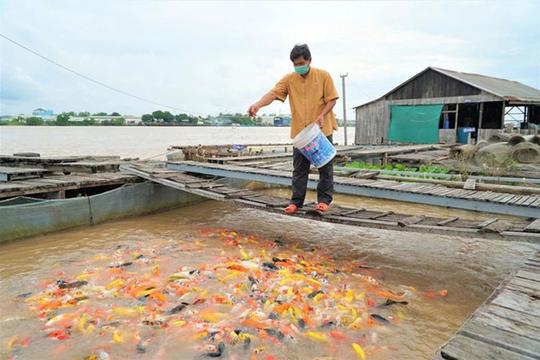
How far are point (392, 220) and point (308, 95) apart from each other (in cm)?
236

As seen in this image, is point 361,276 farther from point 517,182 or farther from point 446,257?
point 517,182

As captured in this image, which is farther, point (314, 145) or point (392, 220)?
point (392, 220)

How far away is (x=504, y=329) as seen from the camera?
2.67 meters

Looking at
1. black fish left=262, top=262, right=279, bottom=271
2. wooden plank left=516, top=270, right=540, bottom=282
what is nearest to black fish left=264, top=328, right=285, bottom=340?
black fish left=262, top=262, right=279, bottom=271

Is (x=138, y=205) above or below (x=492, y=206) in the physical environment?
below

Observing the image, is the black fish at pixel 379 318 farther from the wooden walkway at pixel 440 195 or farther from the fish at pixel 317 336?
the wooden walkway at pixel 440 195

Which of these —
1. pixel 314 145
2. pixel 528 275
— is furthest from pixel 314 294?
pixel 528 275

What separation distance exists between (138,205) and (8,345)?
6432mm

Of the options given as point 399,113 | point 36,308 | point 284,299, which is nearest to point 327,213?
point 284,299

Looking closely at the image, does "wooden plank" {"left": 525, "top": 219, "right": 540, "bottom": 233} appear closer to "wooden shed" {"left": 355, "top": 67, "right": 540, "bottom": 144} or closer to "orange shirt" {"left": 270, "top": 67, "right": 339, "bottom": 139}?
"orange shirt" {"left": 270, "top": 67, "right": 339, "bottom": 139}

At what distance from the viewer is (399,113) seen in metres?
23.7

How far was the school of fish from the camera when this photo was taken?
13.4ft

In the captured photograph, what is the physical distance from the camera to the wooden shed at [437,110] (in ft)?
67.6

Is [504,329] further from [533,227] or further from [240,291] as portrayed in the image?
[240,291]
